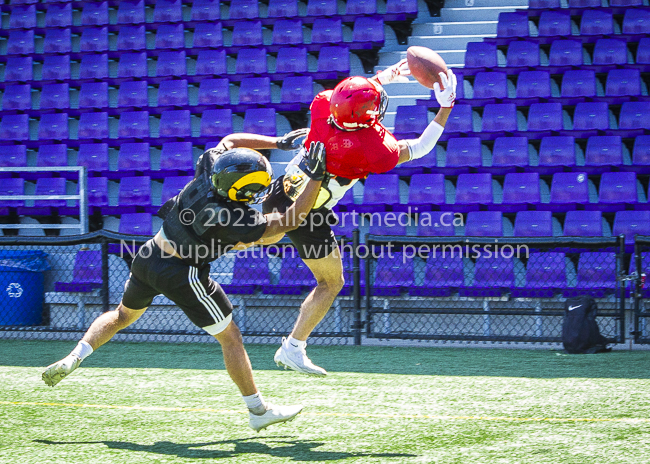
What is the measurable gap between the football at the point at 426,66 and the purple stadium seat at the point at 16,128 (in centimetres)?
805

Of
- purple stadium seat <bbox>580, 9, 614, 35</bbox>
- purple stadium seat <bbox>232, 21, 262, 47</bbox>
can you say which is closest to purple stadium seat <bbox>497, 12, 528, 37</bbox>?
purple stadium seat <bbox>580, 9, 614, 35</bbox>

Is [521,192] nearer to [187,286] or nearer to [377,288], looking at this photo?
[377,288]

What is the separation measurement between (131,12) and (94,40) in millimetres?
802

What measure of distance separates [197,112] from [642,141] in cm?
610

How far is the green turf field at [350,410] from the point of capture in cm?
345

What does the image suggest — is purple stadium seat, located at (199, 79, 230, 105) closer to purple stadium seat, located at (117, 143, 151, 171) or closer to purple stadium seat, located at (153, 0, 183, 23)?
purple stadium seat, located at (117, 143, 151, 171)

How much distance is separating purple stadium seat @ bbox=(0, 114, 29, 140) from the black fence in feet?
11.0

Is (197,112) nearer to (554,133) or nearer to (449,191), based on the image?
(449,191)

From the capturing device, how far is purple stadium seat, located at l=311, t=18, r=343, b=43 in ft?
33.9

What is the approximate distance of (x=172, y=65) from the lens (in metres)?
10.7

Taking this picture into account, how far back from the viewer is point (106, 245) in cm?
731

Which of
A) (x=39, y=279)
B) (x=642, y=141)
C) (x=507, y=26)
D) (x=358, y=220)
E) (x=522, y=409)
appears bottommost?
(x=522, y=409)

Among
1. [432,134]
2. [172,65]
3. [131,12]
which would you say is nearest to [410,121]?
[172,65]

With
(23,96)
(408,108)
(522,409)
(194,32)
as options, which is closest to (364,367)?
(522,409)
